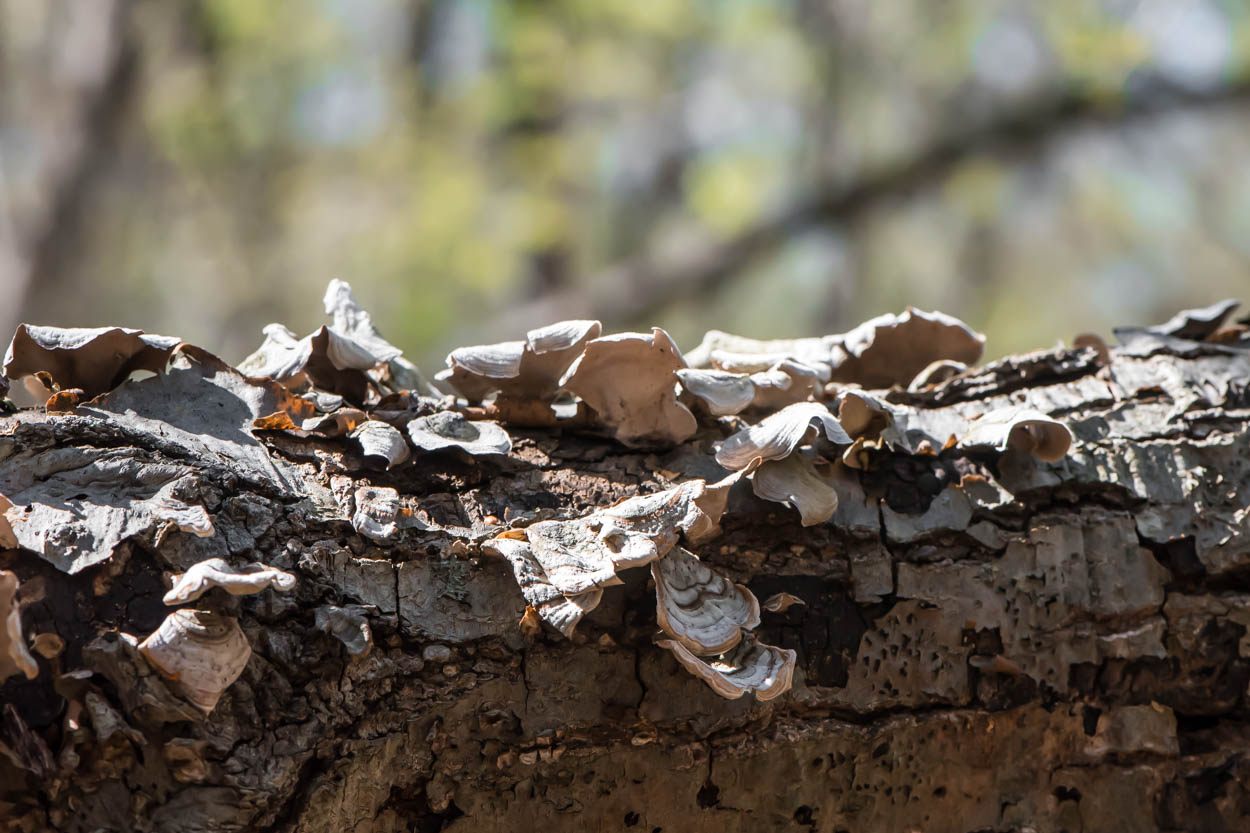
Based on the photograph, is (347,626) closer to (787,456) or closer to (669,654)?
(669,654)

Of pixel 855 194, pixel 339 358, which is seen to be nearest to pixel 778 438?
pixel 339 358

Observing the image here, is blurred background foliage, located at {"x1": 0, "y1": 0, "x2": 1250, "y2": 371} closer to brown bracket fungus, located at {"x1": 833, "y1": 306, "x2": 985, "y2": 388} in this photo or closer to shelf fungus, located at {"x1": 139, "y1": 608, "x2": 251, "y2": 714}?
brown bracket fungus, located at {"x1": 833, "y1": 306, "x2": 985, "y2": 388}

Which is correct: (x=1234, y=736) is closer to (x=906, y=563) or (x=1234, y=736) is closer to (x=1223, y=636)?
(x=1223, y=636)

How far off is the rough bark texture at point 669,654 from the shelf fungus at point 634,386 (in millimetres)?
36

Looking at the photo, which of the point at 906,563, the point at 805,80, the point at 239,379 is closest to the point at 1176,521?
the point at 906,563

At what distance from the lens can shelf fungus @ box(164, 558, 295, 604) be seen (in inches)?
36.2

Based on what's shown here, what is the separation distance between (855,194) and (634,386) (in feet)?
26.2

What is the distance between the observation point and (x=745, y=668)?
1.12m

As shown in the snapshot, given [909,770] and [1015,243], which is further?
[1015,243]

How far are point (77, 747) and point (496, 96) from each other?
8.17 m

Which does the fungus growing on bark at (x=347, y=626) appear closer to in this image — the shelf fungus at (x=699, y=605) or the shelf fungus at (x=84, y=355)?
the shelf fungus at (x=699, y=605)

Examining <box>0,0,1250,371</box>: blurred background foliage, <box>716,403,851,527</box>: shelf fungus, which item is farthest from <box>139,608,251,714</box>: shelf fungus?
<box>0,0,1250,371</box>: blurred background foliage

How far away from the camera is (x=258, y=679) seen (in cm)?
101

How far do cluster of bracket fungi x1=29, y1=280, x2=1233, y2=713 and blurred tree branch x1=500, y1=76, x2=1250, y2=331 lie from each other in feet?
22.2
